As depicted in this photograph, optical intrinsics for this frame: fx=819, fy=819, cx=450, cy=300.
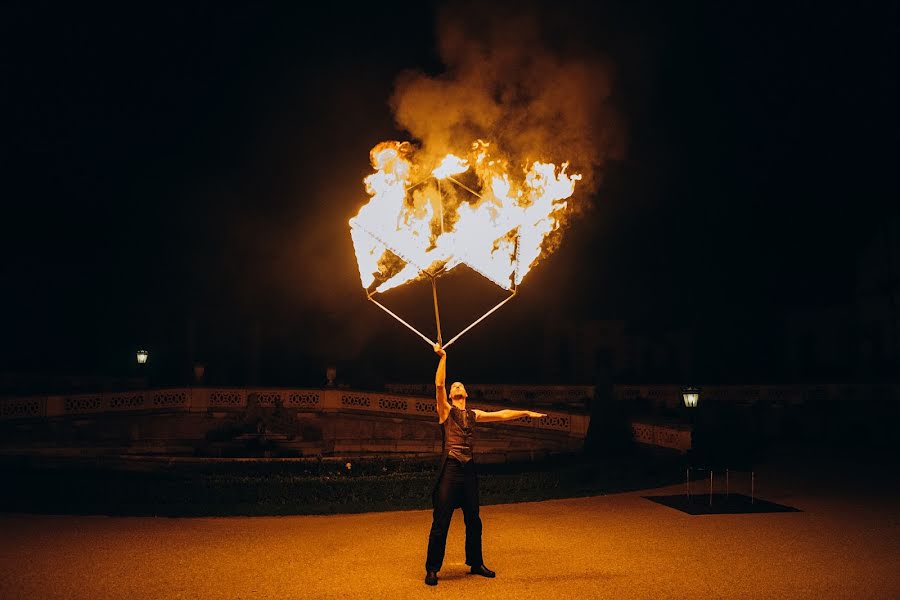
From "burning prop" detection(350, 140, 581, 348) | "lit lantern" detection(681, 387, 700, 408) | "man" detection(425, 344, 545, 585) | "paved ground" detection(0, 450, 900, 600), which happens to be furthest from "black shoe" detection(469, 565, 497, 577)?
"lit lantern" detection(681, 387, 700, 408)

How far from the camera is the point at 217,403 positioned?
3228 centimetres

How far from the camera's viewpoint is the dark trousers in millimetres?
9445

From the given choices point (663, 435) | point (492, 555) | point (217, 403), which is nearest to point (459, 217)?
point (492, 555)

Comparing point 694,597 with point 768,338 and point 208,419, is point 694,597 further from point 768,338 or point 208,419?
point 768,338

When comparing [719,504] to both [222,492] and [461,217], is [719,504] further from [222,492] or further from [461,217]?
[222,492]

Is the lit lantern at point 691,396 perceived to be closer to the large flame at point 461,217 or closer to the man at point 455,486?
the large flame at point 461,217

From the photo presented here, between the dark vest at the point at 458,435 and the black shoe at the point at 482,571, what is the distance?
4.26 feet

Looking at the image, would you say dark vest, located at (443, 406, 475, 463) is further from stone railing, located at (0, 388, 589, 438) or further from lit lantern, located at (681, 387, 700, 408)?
stone railing, located at (0, 388, 589, 438)

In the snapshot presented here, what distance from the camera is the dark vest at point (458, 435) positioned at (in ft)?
31.8

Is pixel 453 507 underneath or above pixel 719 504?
above

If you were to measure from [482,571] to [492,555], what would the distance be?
135cm

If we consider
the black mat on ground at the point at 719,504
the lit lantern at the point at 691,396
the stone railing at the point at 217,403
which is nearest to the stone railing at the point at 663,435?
the lit lantern at the point at 691,396

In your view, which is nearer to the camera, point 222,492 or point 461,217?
point 461,217

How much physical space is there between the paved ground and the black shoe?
137 mm
